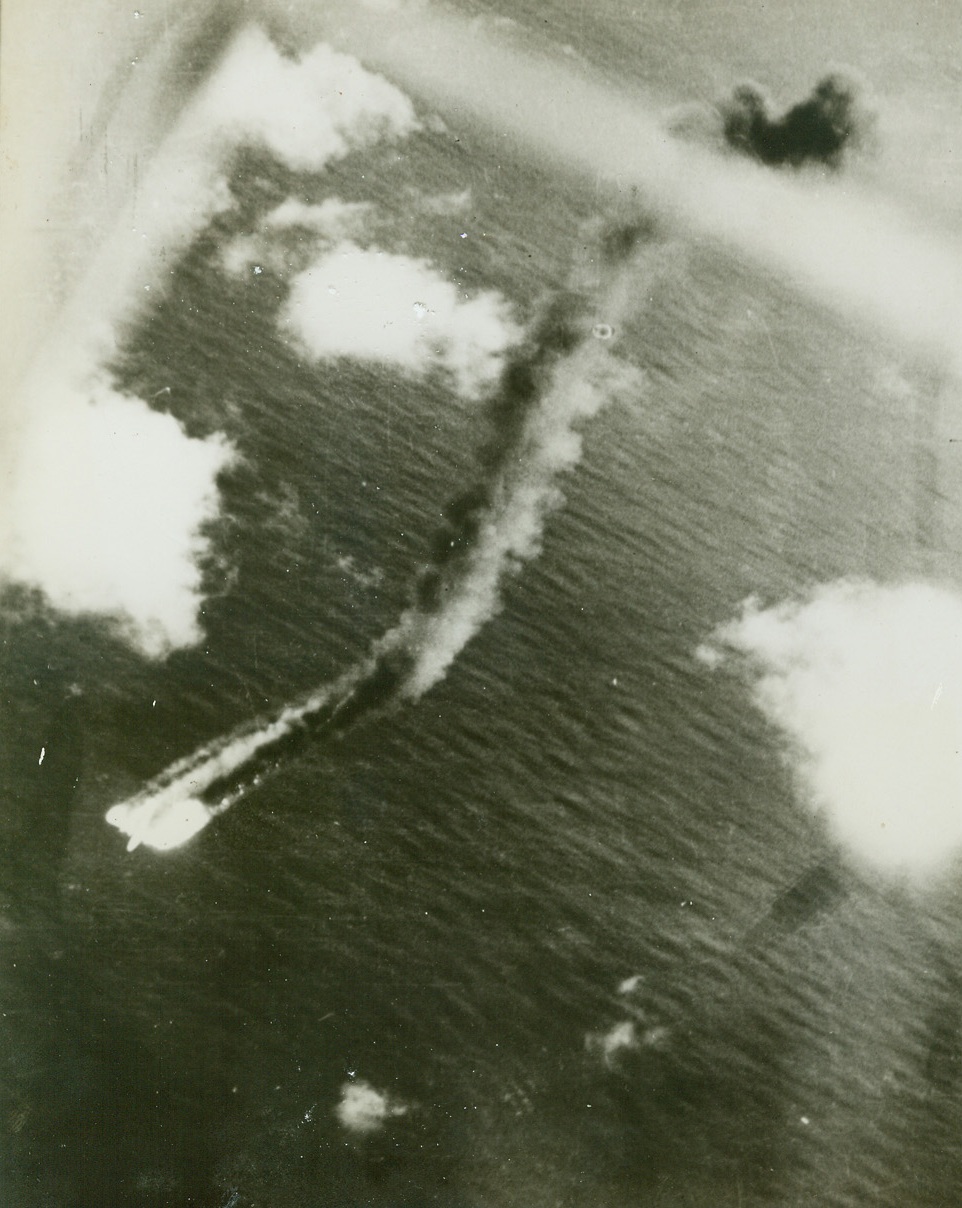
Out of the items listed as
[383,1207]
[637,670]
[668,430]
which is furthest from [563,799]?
[383,1207]

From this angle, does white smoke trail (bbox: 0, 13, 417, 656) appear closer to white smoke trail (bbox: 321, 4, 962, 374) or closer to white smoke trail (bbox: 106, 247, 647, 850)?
white smoke trail (bbox: 321, 4, 962, 374)

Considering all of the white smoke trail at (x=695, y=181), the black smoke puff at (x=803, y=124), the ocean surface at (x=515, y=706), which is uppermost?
the black smoke puff at (x=803, y=124)

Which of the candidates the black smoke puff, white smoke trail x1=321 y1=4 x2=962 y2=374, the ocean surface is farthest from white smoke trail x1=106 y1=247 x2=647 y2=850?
the black smoke puff

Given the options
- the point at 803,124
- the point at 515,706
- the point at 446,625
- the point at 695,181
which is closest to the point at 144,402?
the point at 446,625

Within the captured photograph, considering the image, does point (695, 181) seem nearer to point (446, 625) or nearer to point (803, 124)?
point (803, 124)

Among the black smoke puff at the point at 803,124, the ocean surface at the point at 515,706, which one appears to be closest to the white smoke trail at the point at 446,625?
the ocean surface at the point at 515,706

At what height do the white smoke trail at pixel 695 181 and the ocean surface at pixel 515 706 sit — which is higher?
the white smoke trail at pixel 695 181

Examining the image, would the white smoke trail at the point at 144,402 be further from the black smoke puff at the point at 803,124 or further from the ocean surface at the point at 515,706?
the black smoke puff at the point at 803,124
